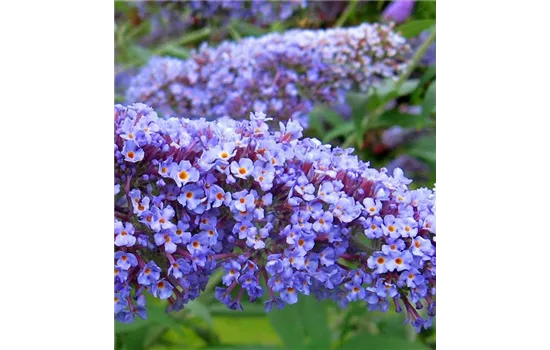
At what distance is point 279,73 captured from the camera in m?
1.00

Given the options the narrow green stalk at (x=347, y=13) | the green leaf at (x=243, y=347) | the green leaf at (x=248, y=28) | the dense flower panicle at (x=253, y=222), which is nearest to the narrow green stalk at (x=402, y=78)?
the narrow green stalk at (x=347, y=13)

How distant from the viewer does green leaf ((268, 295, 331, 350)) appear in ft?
2.80

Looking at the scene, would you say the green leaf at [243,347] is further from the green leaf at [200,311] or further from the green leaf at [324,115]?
the green leaf at [324,115]

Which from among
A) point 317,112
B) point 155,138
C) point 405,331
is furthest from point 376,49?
point 155,138

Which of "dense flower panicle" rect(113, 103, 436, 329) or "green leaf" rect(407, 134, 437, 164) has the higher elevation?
"green leaf" rect(407, 134, 437, 164)

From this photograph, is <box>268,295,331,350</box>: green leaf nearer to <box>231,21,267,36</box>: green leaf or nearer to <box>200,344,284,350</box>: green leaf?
<box>200,344,284,350</box>: green leaf

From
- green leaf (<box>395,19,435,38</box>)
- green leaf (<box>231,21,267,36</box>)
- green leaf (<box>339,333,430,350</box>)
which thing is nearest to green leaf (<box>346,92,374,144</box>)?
green leaf (<box>395,19,435,38</box>)

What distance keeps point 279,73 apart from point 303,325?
0.34 m

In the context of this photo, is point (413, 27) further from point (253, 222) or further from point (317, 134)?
point (253, 222)

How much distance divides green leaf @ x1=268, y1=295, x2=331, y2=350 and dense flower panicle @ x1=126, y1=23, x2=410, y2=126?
24cm

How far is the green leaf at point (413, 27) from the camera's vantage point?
102 centimetres
